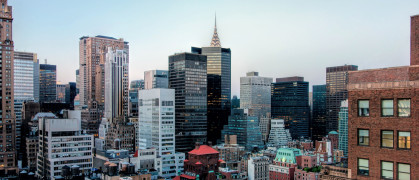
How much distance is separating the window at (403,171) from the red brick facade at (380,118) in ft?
0.61

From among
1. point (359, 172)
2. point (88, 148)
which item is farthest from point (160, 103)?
point (359, 172)

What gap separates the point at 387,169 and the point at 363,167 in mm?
1625

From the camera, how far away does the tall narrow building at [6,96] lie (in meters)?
151

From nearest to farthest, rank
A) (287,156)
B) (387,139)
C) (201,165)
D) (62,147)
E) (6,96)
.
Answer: (387,139)
(62,147)
(201,165)
(6,96)
(287,156)

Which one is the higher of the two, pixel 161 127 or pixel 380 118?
pixel 380 118

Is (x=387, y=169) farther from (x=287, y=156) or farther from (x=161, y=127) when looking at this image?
(x=287, y=156)

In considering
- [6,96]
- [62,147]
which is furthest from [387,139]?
[6,96]

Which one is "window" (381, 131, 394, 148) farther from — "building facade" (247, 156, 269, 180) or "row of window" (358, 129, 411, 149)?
"building facade" (247, 156, 269, 180)

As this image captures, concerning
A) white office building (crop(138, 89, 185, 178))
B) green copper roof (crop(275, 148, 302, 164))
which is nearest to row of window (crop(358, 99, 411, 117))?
white office building (crop(138, 89, 185, 178))

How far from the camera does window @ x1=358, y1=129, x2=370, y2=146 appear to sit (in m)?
24.4

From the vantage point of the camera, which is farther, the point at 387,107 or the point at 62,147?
the point at 62,147

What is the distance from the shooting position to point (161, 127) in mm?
177000

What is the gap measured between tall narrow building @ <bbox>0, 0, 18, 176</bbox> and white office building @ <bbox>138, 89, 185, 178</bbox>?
59583mm

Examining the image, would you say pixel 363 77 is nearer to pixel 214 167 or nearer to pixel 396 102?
pixel 396 102
